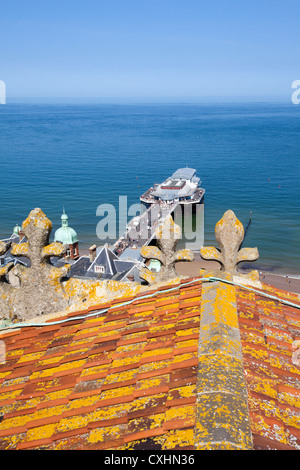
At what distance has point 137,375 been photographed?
4.66 m

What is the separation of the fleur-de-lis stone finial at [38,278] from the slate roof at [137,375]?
0.73 meters

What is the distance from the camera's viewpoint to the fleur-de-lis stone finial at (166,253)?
23.5 feet

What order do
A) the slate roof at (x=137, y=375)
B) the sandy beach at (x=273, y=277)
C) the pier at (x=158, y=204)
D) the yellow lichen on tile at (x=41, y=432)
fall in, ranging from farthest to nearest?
the pier at (x=158, y=204), the sandy beach at (x=273, y=277), the yellow lichen on tile at (x=41, y=432), the slate roof at (x=137, y=375)

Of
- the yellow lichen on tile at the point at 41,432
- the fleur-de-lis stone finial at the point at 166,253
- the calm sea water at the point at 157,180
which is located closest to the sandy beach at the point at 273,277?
the calm sea water at the point at 157,180

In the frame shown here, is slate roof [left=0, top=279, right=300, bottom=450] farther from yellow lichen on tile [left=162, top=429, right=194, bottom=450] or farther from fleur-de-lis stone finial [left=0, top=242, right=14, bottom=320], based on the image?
fleur-de-lis stone finial [left=0, top=242, right=14, bottom=320]

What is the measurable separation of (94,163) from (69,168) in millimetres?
13516

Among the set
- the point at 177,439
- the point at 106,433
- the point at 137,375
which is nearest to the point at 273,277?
the point at 137,375

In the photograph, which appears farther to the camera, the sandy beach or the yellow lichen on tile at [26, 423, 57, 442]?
the sandy beach

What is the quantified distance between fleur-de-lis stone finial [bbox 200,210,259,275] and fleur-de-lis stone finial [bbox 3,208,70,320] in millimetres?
2803

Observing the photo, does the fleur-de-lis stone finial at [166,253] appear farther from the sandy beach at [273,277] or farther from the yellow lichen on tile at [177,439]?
the sandy beach at [273,277]

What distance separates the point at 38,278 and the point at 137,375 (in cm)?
352

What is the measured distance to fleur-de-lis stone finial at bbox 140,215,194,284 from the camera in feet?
23.5

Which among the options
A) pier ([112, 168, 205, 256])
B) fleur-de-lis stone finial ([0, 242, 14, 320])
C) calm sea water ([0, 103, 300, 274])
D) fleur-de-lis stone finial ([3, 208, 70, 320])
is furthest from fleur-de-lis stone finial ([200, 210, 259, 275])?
calm sea water ([0, 103, 300, 274])
